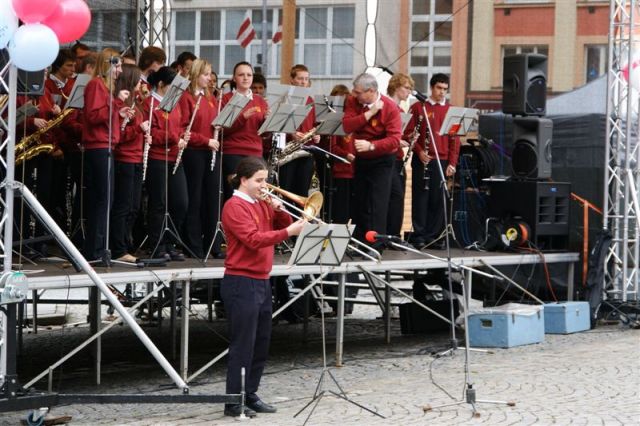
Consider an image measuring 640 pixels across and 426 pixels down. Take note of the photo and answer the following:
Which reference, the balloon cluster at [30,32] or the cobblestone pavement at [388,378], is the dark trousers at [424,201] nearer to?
the cobblestone pavement at [388,378]

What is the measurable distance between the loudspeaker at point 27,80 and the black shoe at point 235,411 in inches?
99.1

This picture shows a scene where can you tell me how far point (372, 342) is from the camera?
550 inches

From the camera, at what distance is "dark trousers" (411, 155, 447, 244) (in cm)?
1416

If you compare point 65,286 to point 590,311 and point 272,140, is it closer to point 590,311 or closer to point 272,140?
point 272,140

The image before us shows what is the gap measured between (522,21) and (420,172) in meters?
5.12

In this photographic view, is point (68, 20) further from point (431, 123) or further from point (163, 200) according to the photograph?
point (431, 123)

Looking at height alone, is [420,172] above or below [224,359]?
above

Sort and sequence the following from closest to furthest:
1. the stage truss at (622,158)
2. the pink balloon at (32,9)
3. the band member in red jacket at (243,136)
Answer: the pink balloon at (32,9) < the band member in red jacket at (243,136) < the stage truss at (622,158)

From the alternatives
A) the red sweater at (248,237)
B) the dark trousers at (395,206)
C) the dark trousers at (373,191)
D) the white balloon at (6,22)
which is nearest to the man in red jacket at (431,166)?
the dark trousers at (395,206)

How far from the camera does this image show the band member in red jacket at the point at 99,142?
10422mm

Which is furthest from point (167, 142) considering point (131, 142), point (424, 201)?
point (424, 201)

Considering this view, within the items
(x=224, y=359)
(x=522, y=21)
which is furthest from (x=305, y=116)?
(x=522, y=21)

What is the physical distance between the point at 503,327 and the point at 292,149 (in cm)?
282

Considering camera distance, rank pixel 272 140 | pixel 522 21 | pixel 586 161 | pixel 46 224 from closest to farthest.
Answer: pixel 46 224, pixel 272 140, pixel 586 161, pixel 522 21
